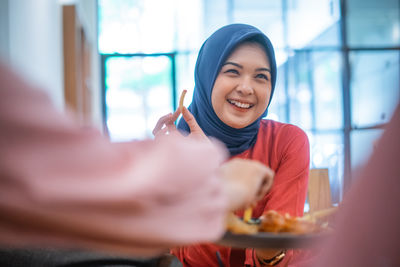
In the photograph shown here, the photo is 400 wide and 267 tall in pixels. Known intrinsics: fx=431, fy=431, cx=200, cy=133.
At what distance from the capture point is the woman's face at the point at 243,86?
142 centimetres

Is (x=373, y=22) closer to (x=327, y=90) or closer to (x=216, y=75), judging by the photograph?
(x=327, y=90)

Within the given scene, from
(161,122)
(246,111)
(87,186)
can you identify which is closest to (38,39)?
(161,122)

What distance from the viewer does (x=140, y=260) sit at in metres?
Result: 0.86

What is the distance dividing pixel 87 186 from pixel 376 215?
40 cm

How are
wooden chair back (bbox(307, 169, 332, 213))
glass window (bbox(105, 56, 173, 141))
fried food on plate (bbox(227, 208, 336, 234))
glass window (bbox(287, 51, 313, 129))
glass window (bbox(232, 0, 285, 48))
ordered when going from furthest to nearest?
glass window (bbox(232, 0, 285, 48)) → glass window (bbox(287, 51, 313, 129)) → glass window (bbox(105, 56, 173, 141)) → wooden chair back (bbox(307, 169, 332, 213)) → fried food on plate (bbox(227, 208, 336, 234))

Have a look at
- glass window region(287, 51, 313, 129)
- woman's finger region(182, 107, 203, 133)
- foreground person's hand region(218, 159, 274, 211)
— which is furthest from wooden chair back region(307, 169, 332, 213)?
glass window region(287, 51, 313, 129)

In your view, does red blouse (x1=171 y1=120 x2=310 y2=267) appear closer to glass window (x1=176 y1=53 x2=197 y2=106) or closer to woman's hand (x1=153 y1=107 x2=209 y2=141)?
woman's hand (x1=153 y1=107 x2=209 y2=141)

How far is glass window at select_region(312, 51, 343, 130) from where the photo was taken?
20.9 ft

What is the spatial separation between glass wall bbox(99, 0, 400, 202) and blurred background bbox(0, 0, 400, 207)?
0.01 metres

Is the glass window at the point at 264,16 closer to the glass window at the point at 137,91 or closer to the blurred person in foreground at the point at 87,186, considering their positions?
the glass window at the point at 137,91

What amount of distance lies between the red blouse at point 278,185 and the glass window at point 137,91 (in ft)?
14.8

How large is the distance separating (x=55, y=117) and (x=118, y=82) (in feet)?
19.3

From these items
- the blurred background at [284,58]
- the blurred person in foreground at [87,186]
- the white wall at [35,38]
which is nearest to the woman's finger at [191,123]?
the white wall at [35,38]

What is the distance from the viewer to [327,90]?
6441 millimetres
